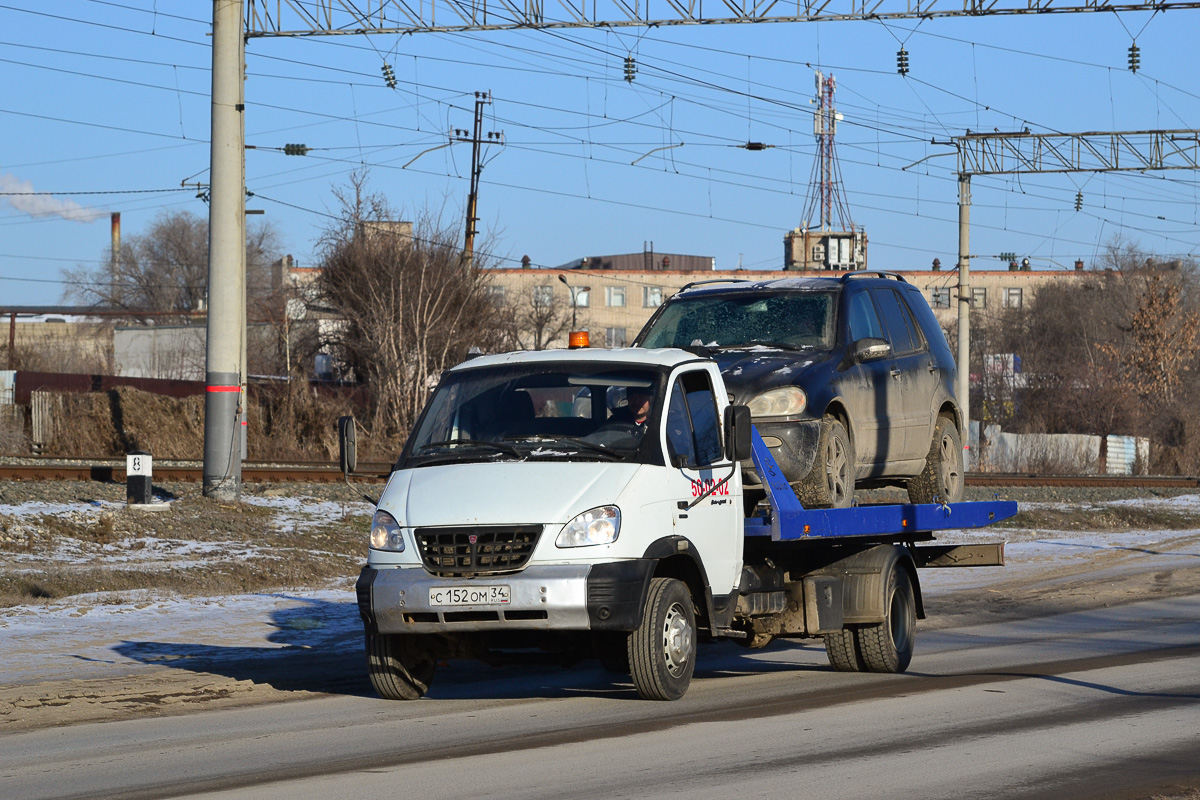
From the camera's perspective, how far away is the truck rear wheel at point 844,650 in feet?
35.1

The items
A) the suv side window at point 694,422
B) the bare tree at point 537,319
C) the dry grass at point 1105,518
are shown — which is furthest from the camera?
the bare tree at point 537,319

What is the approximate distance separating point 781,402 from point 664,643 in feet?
7.09

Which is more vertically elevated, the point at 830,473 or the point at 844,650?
the point at 830,473

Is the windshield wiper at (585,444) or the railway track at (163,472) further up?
the windshield wiper at (585,444)

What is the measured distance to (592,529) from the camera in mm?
8172

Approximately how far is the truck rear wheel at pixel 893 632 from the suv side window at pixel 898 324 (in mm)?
1910

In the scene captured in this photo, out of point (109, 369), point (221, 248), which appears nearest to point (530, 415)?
point (221, 248)

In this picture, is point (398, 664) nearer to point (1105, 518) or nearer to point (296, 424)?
point (1105, 518)

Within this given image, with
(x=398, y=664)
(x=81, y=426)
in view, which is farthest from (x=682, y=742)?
(x=81, y=426)

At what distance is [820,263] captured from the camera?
94.4 meters

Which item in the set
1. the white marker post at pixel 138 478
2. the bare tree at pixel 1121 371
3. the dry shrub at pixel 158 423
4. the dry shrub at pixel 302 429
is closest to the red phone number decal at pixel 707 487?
the white marker post at pixel 138 478

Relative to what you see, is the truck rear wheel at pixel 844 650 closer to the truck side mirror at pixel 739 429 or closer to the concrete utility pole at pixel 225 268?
the truck side mirror at pixel 739 429

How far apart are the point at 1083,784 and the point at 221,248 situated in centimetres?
1784

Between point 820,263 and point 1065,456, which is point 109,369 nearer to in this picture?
point 1065,456
